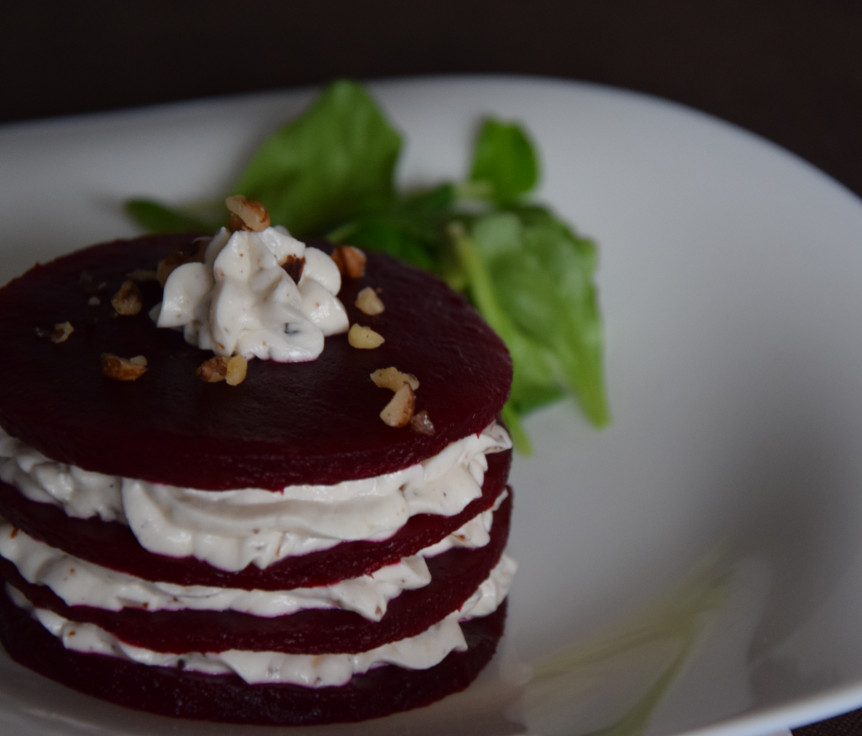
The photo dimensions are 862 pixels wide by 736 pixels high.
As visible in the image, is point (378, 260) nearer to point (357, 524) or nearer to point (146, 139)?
point (357, 524)

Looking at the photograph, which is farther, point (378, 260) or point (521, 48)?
point (521, 48)

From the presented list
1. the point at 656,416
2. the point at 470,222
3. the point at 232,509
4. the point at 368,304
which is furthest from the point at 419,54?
the point at 232,509

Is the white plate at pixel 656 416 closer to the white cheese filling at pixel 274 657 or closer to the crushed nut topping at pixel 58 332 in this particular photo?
the white cheese filling at pixel 274 657

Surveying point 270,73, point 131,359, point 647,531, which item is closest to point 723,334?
point 647,531

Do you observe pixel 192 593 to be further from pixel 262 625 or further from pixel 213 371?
pixel 213 371

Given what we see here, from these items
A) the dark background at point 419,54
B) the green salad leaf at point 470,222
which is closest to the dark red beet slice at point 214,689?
the green salad leaf at point 470,222

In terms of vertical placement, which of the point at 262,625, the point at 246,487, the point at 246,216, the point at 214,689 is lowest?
the point at 214,689

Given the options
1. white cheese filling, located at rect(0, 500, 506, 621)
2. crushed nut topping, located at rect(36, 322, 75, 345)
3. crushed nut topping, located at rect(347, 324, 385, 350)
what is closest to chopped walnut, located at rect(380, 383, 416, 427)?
crushed nut topping, located at rect(347, 324, 385, 350)
